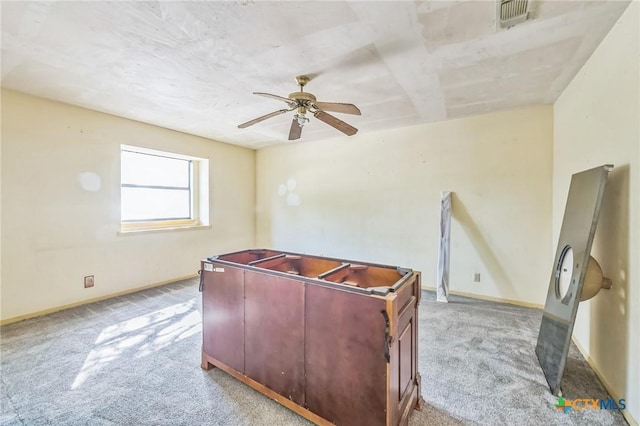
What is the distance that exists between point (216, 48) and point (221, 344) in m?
2.28

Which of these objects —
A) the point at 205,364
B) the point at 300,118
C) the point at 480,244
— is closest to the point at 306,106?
the point at 300,118

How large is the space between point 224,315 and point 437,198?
10.7ft

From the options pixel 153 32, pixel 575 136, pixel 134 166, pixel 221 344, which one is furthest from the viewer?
pixel 134 166

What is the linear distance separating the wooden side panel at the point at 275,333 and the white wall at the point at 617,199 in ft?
6.35

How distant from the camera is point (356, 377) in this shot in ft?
4.58

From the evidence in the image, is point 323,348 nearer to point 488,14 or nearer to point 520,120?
point 488,14

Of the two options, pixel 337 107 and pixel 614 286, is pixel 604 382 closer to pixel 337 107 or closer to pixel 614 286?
pixel 614 286

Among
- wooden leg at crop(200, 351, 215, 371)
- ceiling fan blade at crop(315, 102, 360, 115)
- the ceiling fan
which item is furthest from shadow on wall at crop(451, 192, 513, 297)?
wooden leg at crop(200, 351, 215, 371)

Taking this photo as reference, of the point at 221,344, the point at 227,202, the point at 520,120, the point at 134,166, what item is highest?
the point at 520,120

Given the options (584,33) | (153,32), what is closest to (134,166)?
(153,32)

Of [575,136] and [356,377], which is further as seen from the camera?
[575,136]

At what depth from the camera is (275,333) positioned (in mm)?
1703

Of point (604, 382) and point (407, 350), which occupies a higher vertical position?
point (407, 350)

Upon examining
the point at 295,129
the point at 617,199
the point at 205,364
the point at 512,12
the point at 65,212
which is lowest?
the point at 205,364
